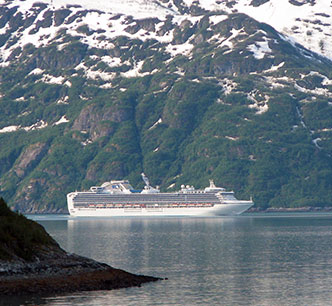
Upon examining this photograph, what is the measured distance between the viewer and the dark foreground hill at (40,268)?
224 feet

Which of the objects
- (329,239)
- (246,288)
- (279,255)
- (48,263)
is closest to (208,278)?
(246,288)

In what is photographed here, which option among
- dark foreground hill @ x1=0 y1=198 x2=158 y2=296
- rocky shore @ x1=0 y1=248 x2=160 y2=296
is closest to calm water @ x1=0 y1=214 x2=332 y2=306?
rocky shore @ x1=0 y1=248 x2=160 y2=296

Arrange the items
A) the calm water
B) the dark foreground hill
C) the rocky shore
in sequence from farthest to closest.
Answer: the dark foreground hill, the calm water, the rocky shore

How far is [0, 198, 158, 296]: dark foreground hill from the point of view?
68375 millimetres

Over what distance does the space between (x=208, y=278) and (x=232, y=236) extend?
213 feet

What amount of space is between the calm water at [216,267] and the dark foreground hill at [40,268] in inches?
73.7

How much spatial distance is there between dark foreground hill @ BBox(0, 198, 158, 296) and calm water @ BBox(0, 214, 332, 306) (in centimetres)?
187

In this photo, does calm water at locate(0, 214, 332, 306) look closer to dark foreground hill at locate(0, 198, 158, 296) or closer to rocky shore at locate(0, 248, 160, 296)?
rocky shore at locate(0, 248, 160, 296)

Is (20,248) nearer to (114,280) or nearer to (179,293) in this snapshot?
(114,280)

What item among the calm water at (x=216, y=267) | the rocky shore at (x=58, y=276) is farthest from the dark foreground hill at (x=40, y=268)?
the calm water at (x=216, y=267)

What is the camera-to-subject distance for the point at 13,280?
6819 cm

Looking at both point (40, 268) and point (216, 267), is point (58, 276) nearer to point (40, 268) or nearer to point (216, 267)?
point (40, 268)

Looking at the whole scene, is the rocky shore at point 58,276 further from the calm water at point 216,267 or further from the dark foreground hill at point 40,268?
the calm water at point 216,267

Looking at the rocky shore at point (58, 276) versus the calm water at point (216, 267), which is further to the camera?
the calm water at point (216, 267)
